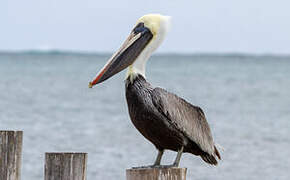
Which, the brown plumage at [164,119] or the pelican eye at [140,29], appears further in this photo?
the pelican eye at [140,29]

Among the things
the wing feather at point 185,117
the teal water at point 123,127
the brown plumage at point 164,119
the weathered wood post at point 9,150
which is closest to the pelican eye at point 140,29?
the brown plumage at point 164,119

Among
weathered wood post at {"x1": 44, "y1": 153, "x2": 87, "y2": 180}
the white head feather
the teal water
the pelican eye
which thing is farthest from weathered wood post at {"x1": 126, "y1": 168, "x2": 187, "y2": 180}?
the teal water

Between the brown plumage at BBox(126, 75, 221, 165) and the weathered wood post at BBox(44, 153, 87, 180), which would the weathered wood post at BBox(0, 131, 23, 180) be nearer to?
the weathered wood post at BBox(44, 153, 87, 180)

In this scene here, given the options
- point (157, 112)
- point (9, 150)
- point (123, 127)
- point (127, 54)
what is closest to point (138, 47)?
point (127, 54)

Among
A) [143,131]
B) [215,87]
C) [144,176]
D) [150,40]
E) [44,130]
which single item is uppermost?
[215,87]

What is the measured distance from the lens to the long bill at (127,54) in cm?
512

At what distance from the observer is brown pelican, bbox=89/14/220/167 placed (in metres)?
4.93

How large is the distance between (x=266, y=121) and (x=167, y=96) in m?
15.7

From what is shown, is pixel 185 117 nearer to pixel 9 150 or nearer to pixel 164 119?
pixel 164 119

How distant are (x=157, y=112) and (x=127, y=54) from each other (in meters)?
0.50

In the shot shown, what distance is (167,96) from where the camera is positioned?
498 cm

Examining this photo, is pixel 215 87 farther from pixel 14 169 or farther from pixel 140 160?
pixel 14 169

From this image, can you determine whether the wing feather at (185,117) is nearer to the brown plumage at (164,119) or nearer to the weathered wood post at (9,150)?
the brown plumage at (164,119)

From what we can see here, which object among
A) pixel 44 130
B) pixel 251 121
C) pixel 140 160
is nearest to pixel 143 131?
pixel 140 160
